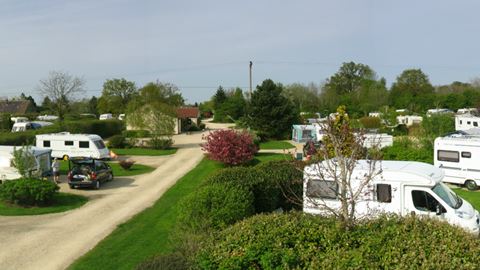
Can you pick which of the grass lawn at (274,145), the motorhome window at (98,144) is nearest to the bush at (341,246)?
the motorhome window at (98,144)

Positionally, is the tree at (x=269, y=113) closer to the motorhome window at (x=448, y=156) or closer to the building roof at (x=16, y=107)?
the motorhome window at (x=448, y=156)

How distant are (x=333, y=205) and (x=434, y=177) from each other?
8.85ft

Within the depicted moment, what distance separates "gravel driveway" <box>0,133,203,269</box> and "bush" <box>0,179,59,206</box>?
1398 millimetres

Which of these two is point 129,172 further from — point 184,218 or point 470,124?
point 470,124

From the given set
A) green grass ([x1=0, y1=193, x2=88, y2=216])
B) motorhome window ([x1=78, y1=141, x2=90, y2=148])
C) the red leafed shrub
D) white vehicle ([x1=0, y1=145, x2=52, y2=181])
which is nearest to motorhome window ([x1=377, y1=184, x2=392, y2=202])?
green grass ([x1=0, y1=193, x2=88, y2=216])

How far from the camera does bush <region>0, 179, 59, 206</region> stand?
17141mm

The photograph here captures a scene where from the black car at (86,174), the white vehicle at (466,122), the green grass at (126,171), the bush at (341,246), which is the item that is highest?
the white vehicle at (466,122)

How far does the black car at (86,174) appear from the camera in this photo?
20531mm

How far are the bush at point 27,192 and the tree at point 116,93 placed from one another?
61.6m

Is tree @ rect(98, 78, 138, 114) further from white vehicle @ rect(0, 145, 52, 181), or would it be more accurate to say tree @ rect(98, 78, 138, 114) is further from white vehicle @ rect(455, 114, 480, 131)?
white vehicle @ rect(0, 145, 52, 181)

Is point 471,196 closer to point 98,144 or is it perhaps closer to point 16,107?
point 98,144

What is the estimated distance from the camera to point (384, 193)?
12055 mm

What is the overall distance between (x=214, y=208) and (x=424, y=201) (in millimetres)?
5508

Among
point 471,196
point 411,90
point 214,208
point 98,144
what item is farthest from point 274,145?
point 411,90
